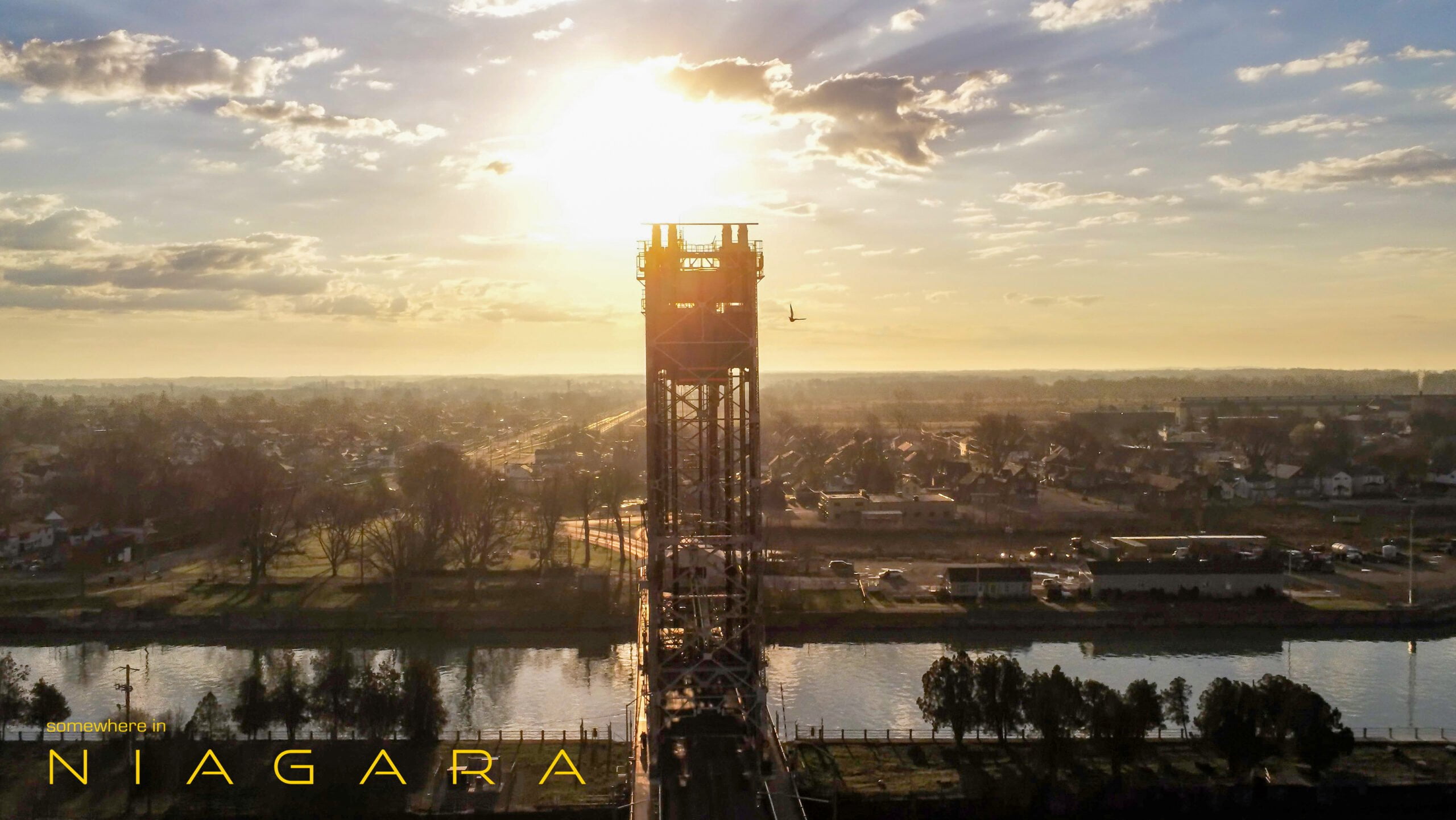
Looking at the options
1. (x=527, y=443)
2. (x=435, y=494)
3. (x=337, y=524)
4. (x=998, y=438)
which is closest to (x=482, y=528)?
(x=435, y=494)

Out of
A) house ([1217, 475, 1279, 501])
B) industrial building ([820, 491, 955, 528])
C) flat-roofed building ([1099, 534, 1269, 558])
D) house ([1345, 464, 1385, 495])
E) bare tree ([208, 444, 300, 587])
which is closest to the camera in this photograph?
bare tree ([208, 444, 300, 587])

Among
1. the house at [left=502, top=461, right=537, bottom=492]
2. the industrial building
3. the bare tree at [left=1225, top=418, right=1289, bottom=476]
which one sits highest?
the bare tree at [left=1225, top=418, right=1289, bottom=476]

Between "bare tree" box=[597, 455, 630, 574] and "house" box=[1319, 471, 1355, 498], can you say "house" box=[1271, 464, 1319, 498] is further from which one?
"bare tree" box=[597, 455, 630, 574]

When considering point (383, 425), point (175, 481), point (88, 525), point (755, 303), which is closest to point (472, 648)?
point (755, 303)

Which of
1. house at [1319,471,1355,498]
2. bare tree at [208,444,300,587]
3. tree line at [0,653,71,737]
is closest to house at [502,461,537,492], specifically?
bare tree at [208,444,300,587]

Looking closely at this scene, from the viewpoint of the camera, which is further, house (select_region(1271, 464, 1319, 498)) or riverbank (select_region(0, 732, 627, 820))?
house (select_region(1271, 464, 1319, 498))

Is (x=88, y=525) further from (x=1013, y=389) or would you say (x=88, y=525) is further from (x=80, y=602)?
(x=1013, y=389)
